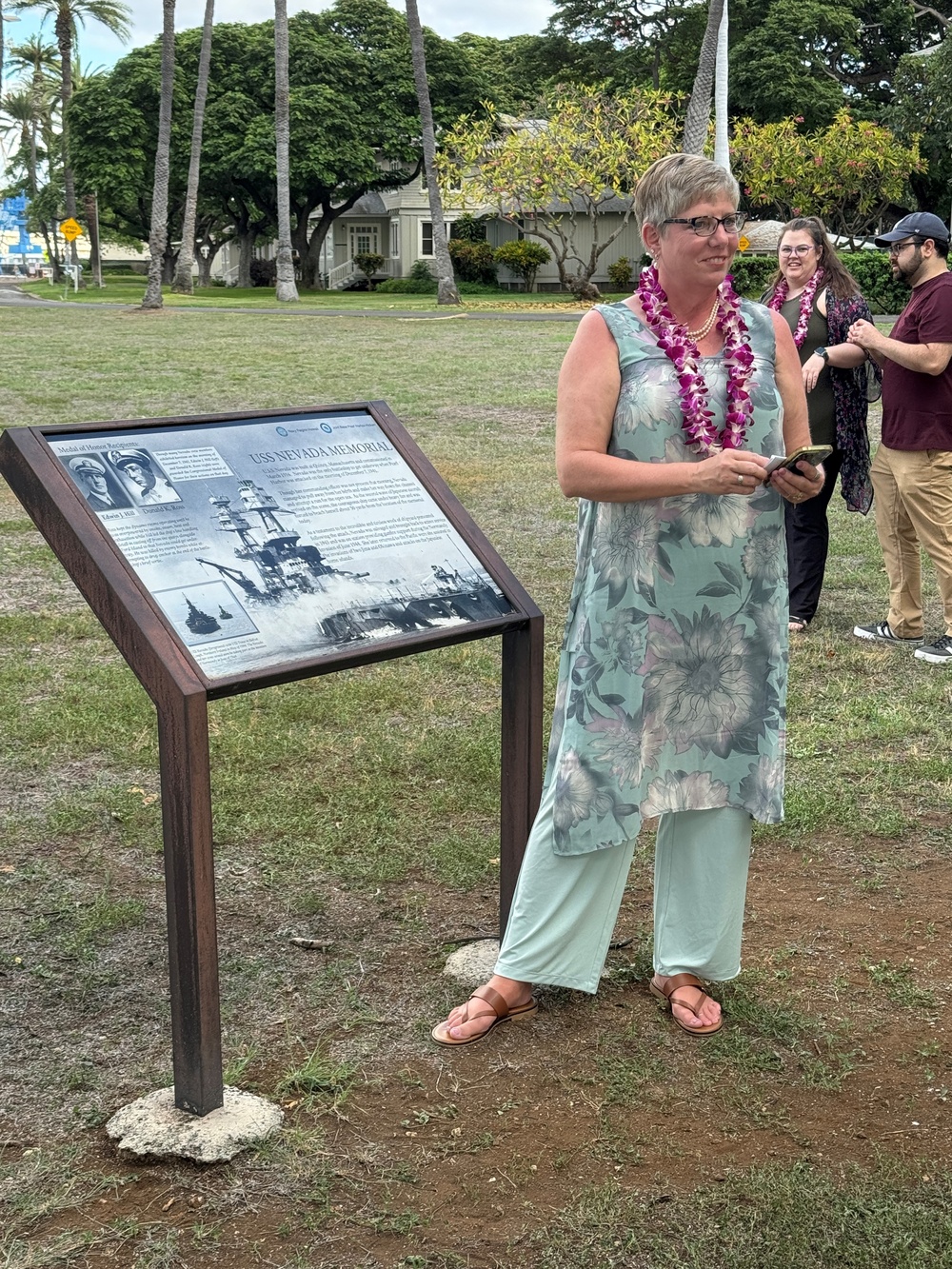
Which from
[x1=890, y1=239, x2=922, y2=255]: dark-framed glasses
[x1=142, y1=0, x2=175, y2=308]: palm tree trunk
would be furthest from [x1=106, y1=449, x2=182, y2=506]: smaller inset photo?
[x1=142, y1=0, x2=175, y2=308]: palm tree trunk

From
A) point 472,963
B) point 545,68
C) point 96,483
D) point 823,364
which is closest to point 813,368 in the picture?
point 823,364

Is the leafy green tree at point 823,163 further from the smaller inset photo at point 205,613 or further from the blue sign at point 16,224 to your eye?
the blue sign at point 16,224

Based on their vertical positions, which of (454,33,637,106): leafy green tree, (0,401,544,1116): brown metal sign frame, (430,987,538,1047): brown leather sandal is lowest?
(430,987,538,1047): brown leather sandal

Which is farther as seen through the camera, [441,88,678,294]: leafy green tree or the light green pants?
[441,88,678,294]: leafy green tree

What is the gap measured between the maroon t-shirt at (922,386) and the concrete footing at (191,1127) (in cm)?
450

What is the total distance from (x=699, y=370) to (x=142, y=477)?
1.24 m

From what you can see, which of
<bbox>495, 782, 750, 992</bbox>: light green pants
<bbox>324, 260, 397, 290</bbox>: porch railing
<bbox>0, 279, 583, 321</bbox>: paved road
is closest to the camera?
<bbox>495, 782, 750, 992</bbox>: light green pants

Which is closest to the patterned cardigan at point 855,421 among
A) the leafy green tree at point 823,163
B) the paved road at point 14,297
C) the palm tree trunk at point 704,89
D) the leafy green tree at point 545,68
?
the palm tree trunk at point 704,89

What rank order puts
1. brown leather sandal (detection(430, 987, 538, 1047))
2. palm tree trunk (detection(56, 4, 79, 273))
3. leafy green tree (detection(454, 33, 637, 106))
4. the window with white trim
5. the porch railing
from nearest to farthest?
brown leather sandal (detection(430, 987, 538, 1047)) < leafy green tree (detection(454, 33, 637, 106)) < palm tree trunk (detection(56, 4, 79, 273)) < the porch railing < the window with white trim

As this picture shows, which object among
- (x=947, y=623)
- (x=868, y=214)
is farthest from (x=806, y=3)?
(x=947, y=623)

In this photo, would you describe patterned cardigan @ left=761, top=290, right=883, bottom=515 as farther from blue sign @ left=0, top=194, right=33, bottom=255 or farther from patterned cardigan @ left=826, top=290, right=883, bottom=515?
blue sign @ left=0, top=194, right=33, bottom=255

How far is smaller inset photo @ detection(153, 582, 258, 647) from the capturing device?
2893mm

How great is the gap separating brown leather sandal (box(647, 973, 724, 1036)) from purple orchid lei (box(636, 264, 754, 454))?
1373mm

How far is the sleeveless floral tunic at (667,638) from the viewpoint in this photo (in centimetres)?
314
